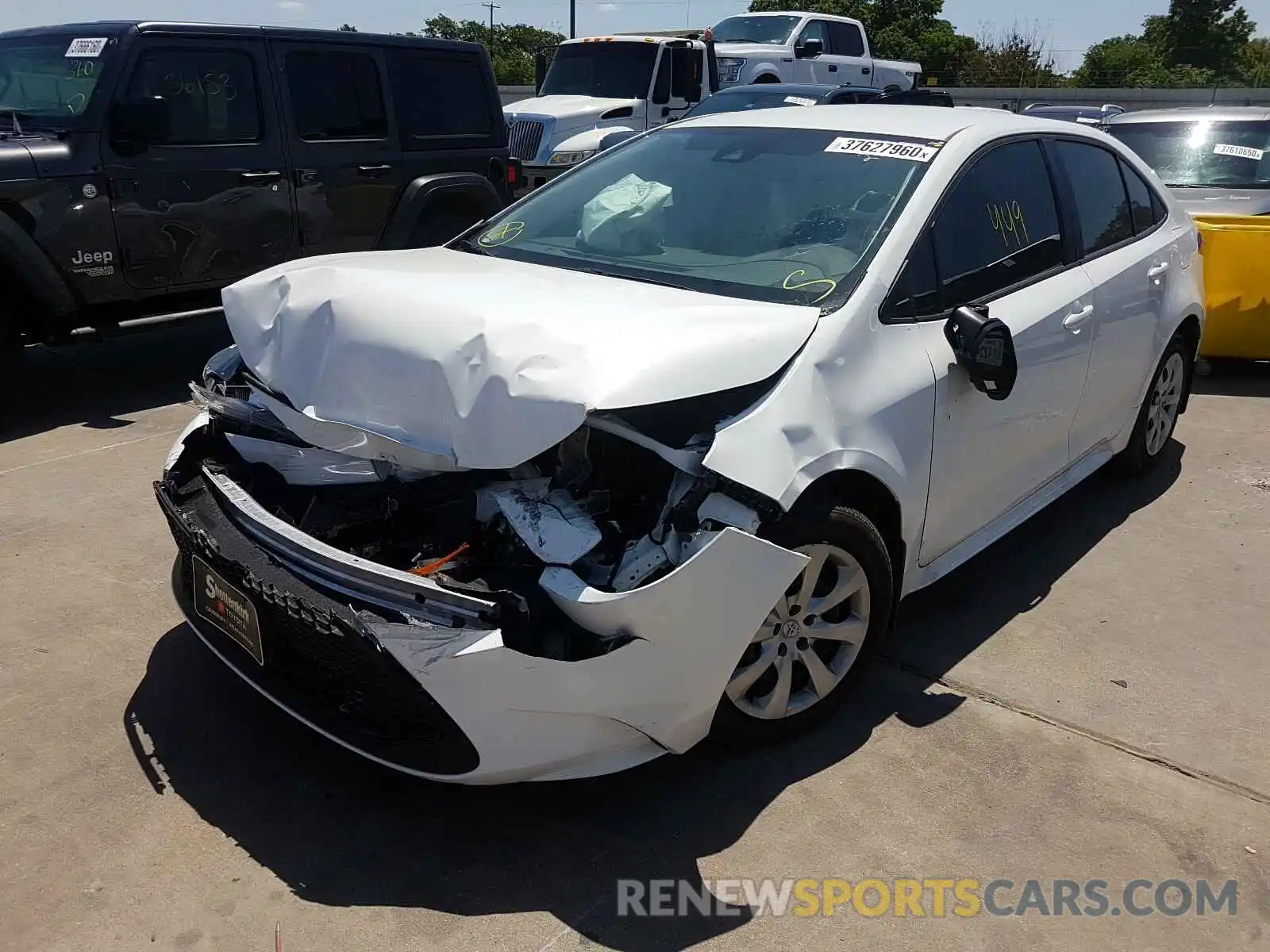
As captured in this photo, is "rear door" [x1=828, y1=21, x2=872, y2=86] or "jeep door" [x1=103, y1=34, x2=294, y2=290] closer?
"jeep door" [x1=103, y1=34, x2=294, y2=290]

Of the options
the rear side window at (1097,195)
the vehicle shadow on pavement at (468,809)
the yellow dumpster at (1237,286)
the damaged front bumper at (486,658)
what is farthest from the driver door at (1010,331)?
the yellow dumpster at (1237,286)

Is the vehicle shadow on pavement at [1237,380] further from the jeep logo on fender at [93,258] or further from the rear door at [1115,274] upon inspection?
the jeep logo on fender at [93,258]

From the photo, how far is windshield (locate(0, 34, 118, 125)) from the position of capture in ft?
20.0

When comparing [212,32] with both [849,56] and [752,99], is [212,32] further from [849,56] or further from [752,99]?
[849,56]

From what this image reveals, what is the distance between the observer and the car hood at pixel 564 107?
13.2 metres

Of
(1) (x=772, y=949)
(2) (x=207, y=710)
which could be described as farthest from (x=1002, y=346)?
(2) (x=207, y=710)

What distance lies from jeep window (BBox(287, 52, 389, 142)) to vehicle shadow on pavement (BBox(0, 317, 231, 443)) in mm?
1782

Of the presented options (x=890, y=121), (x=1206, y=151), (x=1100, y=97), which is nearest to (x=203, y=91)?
(x=890, y=121)

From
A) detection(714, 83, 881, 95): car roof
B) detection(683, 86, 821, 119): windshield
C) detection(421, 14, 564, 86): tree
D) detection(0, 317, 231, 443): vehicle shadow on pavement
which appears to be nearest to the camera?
detection(0, 317, 231, 443): vehicle shadow on pavement

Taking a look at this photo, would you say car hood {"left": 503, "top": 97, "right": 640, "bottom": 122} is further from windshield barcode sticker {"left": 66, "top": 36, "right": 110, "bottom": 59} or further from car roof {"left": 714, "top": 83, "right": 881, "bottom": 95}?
windshield barcode sticker {"left": 66, "top": 36, "right": 110, "bottom": 59}

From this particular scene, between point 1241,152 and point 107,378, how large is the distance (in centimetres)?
857

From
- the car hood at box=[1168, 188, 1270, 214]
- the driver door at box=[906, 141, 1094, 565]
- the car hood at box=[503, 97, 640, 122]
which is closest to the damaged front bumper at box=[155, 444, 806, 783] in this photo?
the driver door at box=[906, 141, 1094, 565]

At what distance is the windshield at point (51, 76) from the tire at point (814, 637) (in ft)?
17.0

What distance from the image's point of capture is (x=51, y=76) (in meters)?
6.25
